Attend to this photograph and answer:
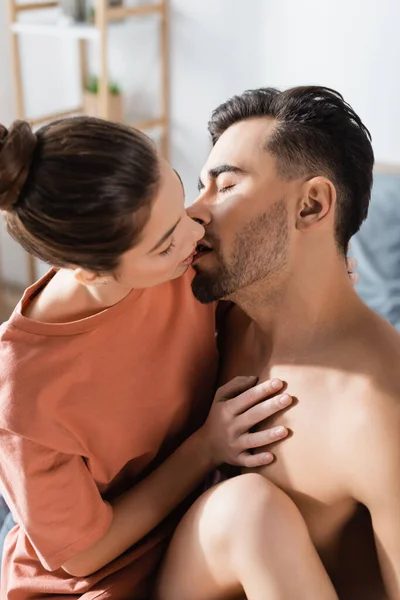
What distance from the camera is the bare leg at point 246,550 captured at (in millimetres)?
989

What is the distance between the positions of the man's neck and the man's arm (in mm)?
175

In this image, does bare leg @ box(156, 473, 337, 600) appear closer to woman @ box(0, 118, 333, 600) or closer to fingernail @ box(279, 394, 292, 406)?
woman @ box(0, 118, 333, 600)

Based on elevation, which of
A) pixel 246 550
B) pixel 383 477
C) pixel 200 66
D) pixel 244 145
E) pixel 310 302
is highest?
pixel 244 145

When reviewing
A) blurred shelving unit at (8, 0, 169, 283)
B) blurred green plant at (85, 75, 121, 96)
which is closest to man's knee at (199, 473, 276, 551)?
blurred shelving unit at (8, 0, 169, 283)

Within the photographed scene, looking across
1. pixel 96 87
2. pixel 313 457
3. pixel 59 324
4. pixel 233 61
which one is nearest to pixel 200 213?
pixel 59 324

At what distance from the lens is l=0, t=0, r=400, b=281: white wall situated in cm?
232

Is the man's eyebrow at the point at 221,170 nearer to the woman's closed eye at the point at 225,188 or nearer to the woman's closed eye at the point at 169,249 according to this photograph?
the woman's closed eye at the point at 225,188

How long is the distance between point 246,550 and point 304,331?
35cm

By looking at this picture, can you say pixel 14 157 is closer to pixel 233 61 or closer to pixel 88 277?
pixel 88 277

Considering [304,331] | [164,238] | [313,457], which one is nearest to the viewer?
[164,238]

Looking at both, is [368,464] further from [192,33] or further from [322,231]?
[192,33]

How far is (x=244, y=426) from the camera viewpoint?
3.66 feet

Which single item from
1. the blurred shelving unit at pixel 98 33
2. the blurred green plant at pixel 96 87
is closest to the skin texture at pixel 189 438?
the blurred shelving unit at pixel 98 33

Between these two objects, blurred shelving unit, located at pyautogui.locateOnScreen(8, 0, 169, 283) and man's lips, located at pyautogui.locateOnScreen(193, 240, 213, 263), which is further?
blurred shelving unit, located at pyautogui.locateOnScreen(8, 0, 169, 283)
